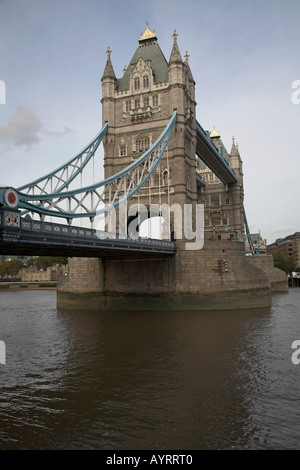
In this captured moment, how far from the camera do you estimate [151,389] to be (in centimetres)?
1045

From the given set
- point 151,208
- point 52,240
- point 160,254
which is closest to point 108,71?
point 151,208

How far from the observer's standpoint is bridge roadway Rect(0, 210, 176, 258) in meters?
14.0

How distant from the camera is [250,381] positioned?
36.0 feet

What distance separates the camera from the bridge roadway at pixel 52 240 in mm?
13953

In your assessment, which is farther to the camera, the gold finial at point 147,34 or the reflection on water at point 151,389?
the gold finial at point 147,34

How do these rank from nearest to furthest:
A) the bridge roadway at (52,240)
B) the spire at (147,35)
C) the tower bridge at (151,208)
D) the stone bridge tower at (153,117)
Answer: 1. the bridge roadway at (52,240)
2. the tower bridge at (151,208)
3. the stone bridge tower at (153,117)
4. the spire at (147,35)

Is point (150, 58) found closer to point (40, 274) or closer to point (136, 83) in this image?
point (136, 83)

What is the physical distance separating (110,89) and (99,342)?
89.5 feet

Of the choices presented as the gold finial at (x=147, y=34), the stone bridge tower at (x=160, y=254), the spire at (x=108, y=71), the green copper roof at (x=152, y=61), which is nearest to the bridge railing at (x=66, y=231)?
the stone bridge tower at (x=160, y=254)

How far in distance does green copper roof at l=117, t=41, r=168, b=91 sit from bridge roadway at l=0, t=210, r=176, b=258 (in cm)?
1898

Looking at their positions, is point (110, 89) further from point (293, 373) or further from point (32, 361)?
point (293, 373)

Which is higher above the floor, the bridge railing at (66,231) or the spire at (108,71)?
the spire at (108,71)

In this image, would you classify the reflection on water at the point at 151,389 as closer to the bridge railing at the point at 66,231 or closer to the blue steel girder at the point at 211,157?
the bridge railing at the point at 66,231

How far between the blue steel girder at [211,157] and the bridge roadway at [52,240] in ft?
65.9
